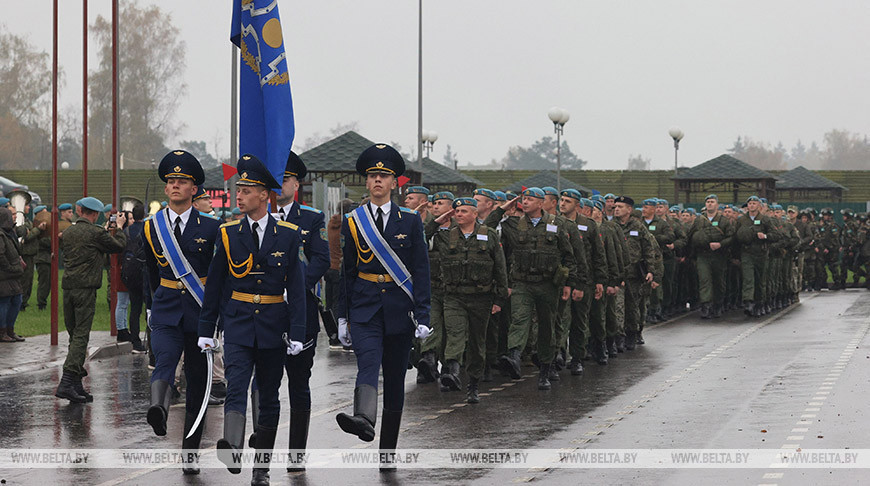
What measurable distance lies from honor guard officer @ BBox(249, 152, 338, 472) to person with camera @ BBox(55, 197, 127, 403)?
3.59m

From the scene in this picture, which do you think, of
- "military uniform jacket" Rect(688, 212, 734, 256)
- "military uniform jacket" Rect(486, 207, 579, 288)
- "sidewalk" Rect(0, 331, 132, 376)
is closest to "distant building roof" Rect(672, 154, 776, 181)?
"military uniform jacket" Rect(688, 212, 734, 256)

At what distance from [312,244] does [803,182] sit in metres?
47.7

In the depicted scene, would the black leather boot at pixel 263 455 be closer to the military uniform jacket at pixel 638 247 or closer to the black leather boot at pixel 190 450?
the black leather boot at pixel 190 450

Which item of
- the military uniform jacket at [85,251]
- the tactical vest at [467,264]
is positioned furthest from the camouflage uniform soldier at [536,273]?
the military uniform jacket at [85,251]

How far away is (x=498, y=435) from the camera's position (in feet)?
34.9

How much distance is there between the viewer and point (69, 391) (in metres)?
13.0

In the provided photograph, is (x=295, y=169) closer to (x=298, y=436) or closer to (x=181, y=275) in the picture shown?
(x=181, y=275)

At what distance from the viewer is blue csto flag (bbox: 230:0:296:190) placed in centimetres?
1119

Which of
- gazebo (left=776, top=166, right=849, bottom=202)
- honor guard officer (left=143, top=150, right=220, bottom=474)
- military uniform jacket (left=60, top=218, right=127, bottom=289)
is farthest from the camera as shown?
gazebo (left=776, top=166, right=849, bottom=202)

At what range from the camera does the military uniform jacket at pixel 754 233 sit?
25062mm

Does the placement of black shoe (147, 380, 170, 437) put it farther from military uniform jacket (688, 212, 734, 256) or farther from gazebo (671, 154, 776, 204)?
gazebo (671, 154, 776, 204)

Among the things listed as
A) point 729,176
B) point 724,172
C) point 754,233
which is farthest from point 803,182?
point 754,233

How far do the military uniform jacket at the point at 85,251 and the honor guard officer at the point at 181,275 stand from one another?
4220 mm

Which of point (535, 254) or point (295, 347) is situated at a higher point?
point (535, 254)
